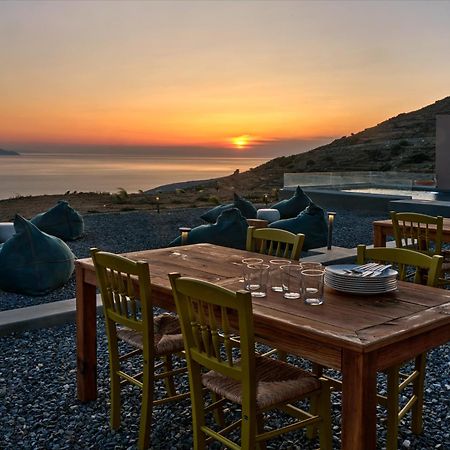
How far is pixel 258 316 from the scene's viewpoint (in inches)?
90.3

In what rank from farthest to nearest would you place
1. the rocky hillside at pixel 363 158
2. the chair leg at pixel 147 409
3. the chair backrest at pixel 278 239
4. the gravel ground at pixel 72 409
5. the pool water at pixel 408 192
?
the rocky hillside at pixel 363 158 < the pool water at pixel 408 192 < the chair backrest at pixel 278 239 < the gravel ground at pixel 72 409 < the chair leg at pixel 147 409

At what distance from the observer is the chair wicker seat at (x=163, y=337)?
2.92 metres

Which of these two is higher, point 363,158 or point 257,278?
point 257,278

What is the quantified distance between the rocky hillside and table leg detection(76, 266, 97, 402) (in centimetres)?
1783

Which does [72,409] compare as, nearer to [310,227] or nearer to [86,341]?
[86,341]

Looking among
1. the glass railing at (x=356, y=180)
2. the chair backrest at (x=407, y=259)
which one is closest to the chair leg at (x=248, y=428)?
the chair backrest at (x=407, y=259)

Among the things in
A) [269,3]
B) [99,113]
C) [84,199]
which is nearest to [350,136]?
[99,113]

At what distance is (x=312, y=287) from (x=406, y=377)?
0.88m

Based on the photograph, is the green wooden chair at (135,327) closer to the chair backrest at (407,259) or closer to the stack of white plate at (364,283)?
the stack of white plate at (364,283)

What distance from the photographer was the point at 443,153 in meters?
17.0

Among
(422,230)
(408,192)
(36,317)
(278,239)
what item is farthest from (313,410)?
(408,192)

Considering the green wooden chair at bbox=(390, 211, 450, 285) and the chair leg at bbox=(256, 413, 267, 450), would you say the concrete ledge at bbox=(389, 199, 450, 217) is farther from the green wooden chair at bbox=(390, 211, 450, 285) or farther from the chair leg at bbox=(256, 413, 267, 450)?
the chair leg at bbox=(256, 413, 267, 450)

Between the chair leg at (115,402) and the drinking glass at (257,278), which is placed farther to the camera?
the chair leg at (115,402)

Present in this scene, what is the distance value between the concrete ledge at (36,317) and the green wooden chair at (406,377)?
2537mm
